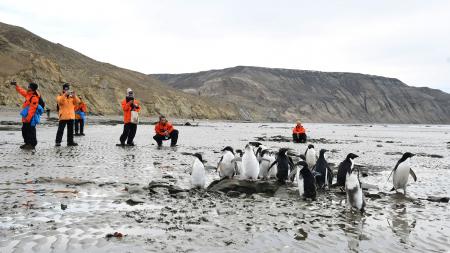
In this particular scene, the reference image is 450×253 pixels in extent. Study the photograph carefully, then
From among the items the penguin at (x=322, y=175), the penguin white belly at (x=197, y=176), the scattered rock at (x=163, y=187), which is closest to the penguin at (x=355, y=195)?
the penguin at (x=322, y=175)

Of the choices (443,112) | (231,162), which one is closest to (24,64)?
(231,162)

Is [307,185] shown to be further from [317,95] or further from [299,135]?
[317,95]

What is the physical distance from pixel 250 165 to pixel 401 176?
3184mm

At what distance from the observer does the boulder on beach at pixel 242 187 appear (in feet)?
26.4

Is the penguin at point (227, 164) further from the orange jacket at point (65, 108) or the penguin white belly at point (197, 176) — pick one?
the orange jacket at point (65, 108)

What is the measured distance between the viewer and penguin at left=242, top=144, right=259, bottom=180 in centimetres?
946

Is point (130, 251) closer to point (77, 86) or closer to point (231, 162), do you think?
point (231, 162)

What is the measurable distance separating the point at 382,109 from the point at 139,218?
522 ft

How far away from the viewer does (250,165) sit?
373 inches

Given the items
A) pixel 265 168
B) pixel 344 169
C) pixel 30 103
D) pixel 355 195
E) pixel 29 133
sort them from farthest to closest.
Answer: pixel 29 133
pixel 30 103
pixel 265 168
pixel 344 169
pixel 355 195

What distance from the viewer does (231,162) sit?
9609 mm

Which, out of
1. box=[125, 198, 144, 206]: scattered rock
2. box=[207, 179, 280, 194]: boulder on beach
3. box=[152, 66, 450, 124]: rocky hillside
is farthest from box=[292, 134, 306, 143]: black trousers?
→ box=[152, 66, 450, 124]: rocky hillside

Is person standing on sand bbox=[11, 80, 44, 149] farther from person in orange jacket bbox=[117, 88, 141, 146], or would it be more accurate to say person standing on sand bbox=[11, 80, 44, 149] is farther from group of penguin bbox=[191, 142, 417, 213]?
group of penguin bbox=[191, 142, 417, 213]

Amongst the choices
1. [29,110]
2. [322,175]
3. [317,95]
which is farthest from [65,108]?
[317,95]
